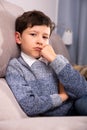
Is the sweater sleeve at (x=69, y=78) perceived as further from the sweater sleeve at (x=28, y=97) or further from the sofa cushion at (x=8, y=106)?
the sofa cushion at (x=8, y=106)

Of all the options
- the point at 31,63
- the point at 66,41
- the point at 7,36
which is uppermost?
the point at 7,36

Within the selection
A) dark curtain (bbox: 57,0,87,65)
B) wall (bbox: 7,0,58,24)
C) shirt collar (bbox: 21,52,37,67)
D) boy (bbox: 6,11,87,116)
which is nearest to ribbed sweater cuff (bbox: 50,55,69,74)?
boy (bbox: 6,11,87,116)

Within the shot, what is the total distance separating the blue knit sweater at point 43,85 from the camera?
1.10m

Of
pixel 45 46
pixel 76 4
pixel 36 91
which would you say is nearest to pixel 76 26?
pixel 76 4

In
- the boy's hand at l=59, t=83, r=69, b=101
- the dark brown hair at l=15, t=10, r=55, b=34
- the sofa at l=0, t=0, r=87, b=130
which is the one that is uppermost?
the dark brown hair at l=15, t=10, r=55, b=34

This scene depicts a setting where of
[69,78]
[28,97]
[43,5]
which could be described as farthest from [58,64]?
[43,5]

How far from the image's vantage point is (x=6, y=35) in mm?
1242

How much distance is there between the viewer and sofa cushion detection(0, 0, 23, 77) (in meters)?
1.21

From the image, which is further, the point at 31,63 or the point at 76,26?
the point at 76,26

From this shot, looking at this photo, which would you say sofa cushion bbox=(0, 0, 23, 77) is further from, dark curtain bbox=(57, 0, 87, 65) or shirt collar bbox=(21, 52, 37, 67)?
dark curtain bbox=(57, 0, 87, 65)

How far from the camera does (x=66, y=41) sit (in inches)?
96.2

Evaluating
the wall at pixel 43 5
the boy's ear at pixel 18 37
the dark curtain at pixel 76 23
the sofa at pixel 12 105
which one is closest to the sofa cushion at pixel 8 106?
the sofa at pixel 12 105

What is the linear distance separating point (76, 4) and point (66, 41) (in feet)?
1.28

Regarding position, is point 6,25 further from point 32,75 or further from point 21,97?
point 21,97
